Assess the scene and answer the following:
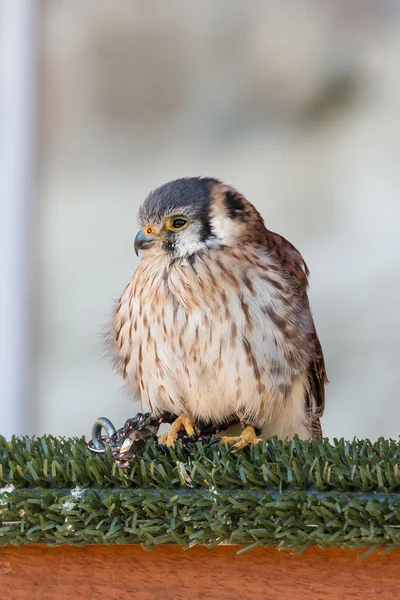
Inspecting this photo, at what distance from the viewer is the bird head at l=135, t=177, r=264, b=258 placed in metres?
1.52

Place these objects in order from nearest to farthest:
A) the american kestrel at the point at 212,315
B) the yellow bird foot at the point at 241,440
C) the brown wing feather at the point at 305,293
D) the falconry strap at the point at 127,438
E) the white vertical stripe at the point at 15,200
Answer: the falconry strap at the point at 127,438, the yellow bird foot at the point at 241,440, the american kestrel at the point at 212,315, the brown wing feather at the point at 305,293, the white vertical stripe at the point at 15,200

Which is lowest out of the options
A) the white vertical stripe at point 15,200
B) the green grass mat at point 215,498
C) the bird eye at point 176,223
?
the green grass mat at point 215,498

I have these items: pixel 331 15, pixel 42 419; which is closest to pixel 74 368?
pixel 42 419

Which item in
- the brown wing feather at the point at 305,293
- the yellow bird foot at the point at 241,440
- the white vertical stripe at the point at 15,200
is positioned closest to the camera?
the yellow bird foot at the point at 241,440

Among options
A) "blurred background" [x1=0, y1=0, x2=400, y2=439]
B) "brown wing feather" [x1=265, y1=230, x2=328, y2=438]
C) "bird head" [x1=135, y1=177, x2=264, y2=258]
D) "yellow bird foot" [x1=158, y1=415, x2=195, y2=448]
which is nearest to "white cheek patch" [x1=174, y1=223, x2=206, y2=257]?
"bird head" [x1=135, y1=177, x2=264, y2=258]

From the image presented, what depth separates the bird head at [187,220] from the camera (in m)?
1.52

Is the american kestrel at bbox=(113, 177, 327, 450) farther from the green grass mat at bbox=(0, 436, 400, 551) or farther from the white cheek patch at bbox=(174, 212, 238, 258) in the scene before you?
the green grass mat at bbox=(0, 436, 400, 551)

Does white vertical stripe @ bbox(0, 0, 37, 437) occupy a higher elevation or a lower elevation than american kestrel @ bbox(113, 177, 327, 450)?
higher

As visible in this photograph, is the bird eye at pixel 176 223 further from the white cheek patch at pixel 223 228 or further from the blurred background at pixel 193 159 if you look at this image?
the blurred background at pixel 193 159

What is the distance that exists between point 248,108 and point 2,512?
8.14ft

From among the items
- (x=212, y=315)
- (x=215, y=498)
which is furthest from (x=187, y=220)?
(x=215, y=498)

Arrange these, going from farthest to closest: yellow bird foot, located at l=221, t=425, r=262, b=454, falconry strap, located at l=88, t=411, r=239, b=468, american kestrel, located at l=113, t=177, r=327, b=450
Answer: american kestrel, located at l=113, t=177, r=327, b=450 → yellow bird foot, located at l=221, t=425, r=262, b=454 → falconry strap, located at l=88, t=411, r=239, b=468

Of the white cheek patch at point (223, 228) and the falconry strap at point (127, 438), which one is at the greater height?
the white cheek patch at point (223, 228)

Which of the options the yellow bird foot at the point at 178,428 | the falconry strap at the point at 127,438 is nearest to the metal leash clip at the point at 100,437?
the falconry strap at the point at 127,438
